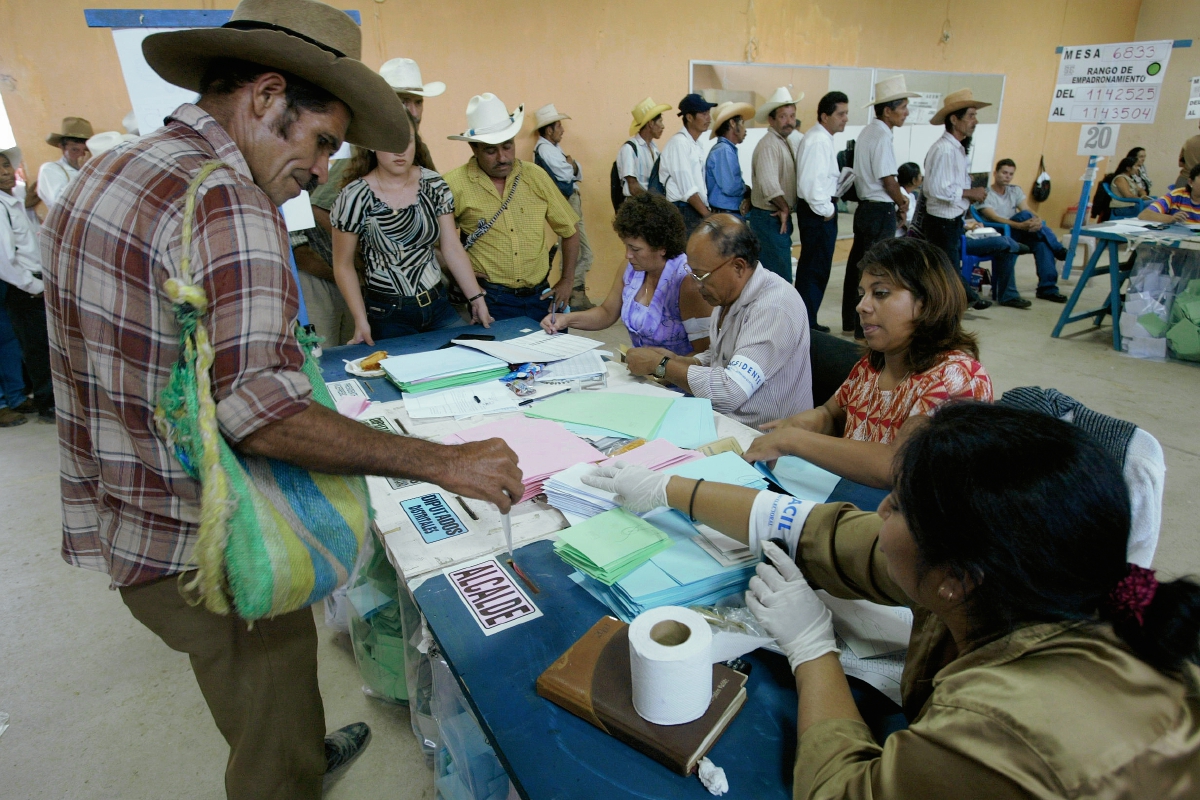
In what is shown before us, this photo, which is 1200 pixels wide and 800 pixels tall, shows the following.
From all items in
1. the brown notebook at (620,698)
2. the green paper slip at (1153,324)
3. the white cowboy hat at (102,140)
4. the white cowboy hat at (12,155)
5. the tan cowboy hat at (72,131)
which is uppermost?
the tan cowboy hat at (72,131)

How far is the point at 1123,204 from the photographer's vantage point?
7.30 m

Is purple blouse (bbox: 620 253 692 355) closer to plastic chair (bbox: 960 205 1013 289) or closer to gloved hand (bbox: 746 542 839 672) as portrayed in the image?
gloved hand (bbox: 746 542 839 672)

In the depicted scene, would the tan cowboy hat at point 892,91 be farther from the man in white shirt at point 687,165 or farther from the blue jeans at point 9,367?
the blue jeans at point 9,367

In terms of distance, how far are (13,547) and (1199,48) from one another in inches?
519

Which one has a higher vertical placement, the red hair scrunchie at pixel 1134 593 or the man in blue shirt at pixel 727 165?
the man in blue shirt at pixel 727 165

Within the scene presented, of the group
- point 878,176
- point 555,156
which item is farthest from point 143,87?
point 878,176

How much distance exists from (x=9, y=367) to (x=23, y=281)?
722mm

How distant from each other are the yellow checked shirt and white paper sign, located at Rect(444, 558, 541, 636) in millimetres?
2119

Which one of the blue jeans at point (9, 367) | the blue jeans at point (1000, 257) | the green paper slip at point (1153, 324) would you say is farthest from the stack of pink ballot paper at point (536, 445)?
the blue jeans at point (1000, 257)

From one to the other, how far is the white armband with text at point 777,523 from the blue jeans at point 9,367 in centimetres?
466

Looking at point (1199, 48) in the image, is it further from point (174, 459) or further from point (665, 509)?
point (174, 459)

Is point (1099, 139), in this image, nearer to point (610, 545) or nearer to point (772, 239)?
point (772, 239)

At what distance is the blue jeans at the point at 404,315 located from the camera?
8.72ft

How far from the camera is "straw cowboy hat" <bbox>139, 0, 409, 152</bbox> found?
94cm
